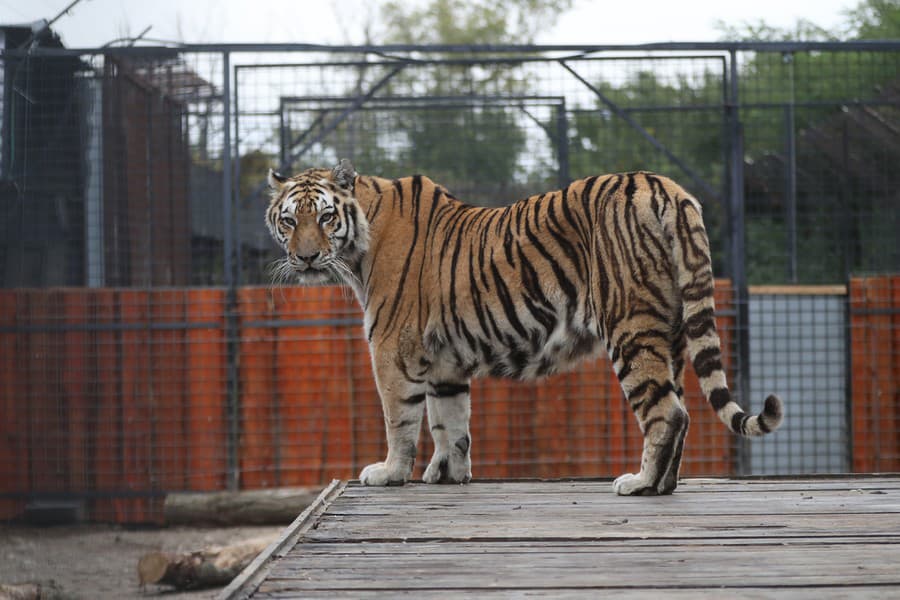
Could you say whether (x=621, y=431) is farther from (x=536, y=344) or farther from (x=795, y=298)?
(x=536, y=344)

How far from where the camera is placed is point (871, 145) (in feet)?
33.7

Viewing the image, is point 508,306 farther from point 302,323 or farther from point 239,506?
point 239,506

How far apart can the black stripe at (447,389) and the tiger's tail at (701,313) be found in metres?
Answer: 1.25

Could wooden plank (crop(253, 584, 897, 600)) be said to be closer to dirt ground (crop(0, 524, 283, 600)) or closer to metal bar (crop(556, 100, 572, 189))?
dirt ground (crop(0, 524, 283, 600))

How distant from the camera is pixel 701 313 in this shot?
4125mm

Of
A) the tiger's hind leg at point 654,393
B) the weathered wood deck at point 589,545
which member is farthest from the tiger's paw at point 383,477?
the tiger's hind leg at point 654,393

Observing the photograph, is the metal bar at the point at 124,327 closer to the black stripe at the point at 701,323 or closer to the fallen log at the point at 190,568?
the fallen log at the point at 190,568

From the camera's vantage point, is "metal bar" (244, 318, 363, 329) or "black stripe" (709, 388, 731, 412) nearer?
"black stripe" (709, 388, 731, 412)

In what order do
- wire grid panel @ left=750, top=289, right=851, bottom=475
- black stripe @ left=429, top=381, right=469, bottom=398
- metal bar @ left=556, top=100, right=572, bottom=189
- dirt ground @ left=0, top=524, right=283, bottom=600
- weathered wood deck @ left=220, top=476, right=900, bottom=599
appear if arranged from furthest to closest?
wire grid panel @ left=750, top=289, right=851, bottom=475 < metal bar @ left=556, top=100, right=572, bottom=189 < dirt ground @ left=0, top=524, right=283, bottom=600 < black stripe @ left=429, top=381, right=469, bottom=398 < weathered wood deck @ left=220, top=476, right=900, bottom=599

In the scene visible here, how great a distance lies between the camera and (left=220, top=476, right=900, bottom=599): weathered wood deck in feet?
8.58

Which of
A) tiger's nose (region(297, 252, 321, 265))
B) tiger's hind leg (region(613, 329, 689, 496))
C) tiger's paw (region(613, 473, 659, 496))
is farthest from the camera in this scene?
tiger's nose (region(297, 252, 321, 265))

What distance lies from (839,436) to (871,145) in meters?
3.50

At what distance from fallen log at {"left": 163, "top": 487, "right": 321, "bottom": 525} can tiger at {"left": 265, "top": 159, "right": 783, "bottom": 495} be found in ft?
9.66

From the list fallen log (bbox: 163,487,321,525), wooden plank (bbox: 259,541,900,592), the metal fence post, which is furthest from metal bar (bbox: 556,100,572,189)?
wooden plank (bbox: 259,541,900,592)
